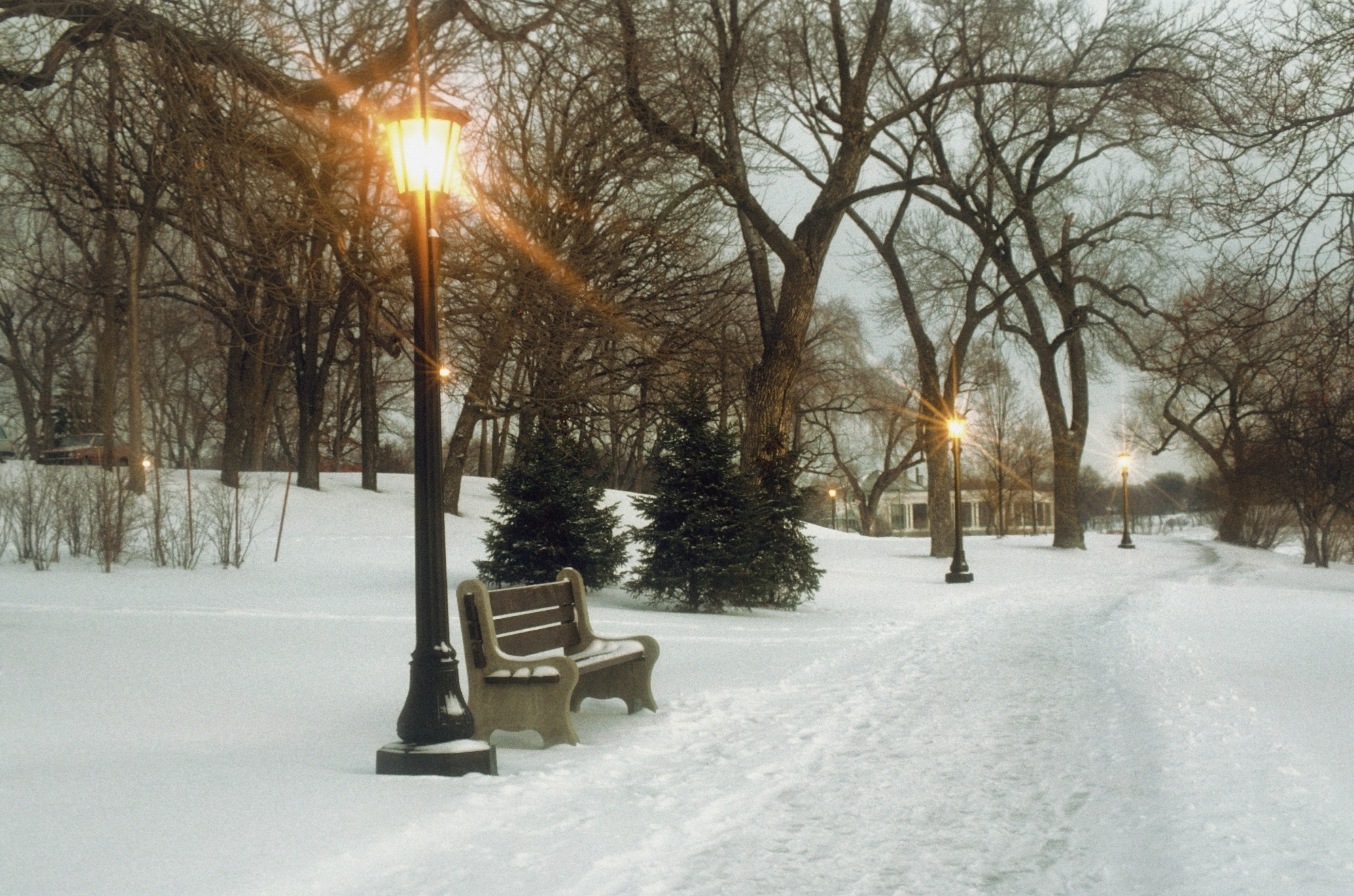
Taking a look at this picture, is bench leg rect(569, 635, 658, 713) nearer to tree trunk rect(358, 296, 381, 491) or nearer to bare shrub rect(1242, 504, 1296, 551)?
tree trunk rect(358, 296, 381, 491)

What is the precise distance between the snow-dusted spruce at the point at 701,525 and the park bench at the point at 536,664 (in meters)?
6.79

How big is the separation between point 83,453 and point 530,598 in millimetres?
21068

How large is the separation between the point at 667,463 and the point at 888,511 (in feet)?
282

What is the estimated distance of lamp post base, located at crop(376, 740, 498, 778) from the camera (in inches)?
244

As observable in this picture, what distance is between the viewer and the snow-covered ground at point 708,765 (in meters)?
4.57

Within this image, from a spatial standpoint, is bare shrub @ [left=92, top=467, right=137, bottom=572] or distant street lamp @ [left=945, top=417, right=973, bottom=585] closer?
bare shrub @ [left=92, top=467, right=137, bottom=572]

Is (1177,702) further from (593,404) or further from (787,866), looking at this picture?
(593,404)

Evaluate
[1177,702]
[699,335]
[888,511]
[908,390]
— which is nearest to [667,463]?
[699,335]

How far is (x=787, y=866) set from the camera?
4.73 m

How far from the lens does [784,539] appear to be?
53.7 ft

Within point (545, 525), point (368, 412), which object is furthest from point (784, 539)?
point (368, 412)

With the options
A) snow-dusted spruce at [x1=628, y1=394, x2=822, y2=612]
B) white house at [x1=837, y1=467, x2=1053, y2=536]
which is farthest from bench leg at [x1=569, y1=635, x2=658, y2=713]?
white house at [x1=837, y1=467, x2=1053, y2=536]

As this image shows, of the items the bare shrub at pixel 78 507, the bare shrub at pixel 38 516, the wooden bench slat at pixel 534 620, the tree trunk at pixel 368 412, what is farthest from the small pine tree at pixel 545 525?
the tree trunk at pixel 368 412

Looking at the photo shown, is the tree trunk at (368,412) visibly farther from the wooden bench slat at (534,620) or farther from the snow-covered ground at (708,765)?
the wooden bench slat at (534,620)
